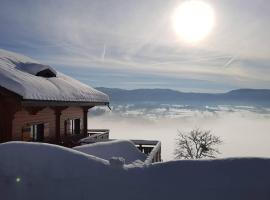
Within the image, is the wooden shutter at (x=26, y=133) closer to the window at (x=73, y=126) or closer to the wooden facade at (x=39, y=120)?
the wooden facade at (x=39, y=120)

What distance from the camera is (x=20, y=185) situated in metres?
6.34

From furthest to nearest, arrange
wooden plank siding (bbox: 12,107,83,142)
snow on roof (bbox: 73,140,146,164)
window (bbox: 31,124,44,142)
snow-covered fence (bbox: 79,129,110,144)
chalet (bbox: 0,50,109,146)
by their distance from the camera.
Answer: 1. snow-covered fence (bbox: 79,129,110,144)
2. window (bbox: 31,124,44,142)
3. wooden plank siding (bbox: 12,107,83,142)
4. chalet (bbox: 0,50,109,146)
5. snow on roof (bbox: 73,140,146,164)

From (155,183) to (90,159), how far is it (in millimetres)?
1260

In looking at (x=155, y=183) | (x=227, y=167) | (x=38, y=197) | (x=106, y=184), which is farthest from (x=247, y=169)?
(x=38, y=197)

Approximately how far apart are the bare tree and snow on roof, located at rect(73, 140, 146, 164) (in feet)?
107

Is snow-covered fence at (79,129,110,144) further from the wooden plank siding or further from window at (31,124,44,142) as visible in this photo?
window at (31,124,44,142)

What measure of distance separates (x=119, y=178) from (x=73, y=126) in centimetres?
1536

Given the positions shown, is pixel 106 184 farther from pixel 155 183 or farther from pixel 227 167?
pixel 227 167

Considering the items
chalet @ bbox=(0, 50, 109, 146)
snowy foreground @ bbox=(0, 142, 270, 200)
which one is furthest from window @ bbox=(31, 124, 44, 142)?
snowy foreground @ bbox=(0, 142, 270, 200)

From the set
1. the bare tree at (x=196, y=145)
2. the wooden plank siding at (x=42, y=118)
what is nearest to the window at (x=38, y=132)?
the wooden plank siding at (x=42, y=118)

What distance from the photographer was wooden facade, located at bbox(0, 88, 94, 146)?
38.4ft

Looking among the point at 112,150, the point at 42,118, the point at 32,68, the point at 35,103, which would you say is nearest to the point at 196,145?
the point at 42,118

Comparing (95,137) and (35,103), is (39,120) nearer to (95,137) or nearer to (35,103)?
(35,103)

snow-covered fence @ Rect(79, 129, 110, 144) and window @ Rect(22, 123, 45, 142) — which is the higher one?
window @ Rect(22, 123, 45, 142)
